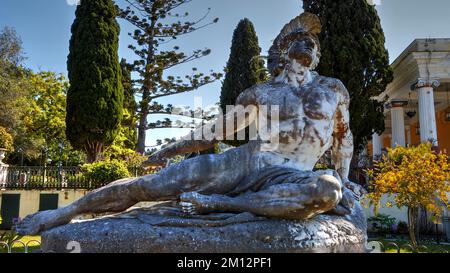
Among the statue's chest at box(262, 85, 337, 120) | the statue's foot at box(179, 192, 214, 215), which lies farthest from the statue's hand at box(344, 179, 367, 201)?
the statue's foot at box(179, 192, 214, 215)

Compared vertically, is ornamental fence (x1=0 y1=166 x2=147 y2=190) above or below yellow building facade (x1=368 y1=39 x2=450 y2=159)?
below

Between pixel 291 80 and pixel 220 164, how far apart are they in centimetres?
90

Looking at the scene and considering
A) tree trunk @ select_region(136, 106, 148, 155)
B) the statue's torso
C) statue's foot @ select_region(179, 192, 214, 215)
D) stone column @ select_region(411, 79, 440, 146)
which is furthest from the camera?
tree trunk @ select_region(136, 106, 148, 155)

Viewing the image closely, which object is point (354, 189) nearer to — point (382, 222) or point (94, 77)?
point (382, 222)

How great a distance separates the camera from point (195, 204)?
8.00 feet

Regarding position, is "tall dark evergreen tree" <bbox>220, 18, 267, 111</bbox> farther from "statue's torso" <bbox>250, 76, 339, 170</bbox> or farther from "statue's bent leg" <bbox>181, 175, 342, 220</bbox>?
→ "statue's bent leg" <bbox>181, 175, 342, 220</bbox>

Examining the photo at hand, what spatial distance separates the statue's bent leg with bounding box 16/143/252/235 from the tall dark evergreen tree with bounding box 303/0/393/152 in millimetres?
12372

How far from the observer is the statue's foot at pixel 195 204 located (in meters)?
2.44

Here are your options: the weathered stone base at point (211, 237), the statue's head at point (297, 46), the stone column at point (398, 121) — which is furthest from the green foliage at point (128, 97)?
the weathered stone base at point (211, 237)

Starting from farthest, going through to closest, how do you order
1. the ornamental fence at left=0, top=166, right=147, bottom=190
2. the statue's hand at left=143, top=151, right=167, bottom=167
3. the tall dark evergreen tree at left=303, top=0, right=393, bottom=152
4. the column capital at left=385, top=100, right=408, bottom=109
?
the column capital at left=385, top=100, right=408, bottom=109 < the ornamental fence at left=0, top=166, right=147, bottom=190 < the tall dark evergreen tree at left=303, top=0, right=393, bottom=152 < the statue's hand at left=143, top=151, right=167, bottom=167

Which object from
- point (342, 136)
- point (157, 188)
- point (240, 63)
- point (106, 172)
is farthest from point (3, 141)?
point (342, 136)

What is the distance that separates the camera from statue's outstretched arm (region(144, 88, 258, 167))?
10.1ft

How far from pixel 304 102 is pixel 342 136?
1.63 feet
